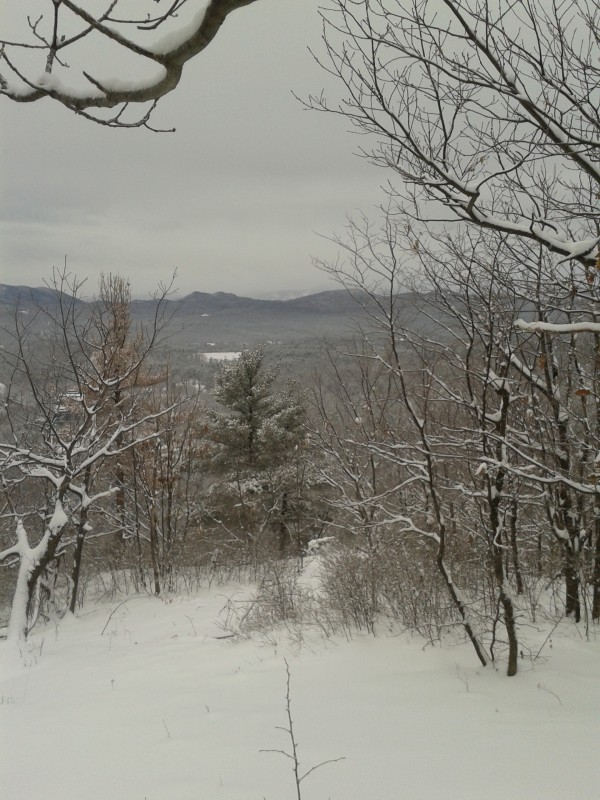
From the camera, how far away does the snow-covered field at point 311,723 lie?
2.83 meters

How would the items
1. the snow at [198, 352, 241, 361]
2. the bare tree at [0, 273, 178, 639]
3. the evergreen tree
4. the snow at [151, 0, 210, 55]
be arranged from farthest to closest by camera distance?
the snow at [198, 352, 241, 361] < the evergreen tree < the bare tree at [0, 273, 178, 639] < the snow at [151, 0, 210, 55]

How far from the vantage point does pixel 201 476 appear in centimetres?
1888

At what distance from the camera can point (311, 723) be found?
3645 millimetres

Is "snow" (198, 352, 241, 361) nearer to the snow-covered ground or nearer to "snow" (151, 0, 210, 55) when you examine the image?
the snow-covered ground

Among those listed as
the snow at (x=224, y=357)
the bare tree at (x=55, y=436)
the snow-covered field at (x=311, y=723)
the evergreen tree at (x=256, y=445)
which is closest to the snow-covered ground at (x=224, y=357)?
the snow at (x=224, y=357)

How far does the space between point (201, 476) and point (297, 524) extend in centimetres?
406

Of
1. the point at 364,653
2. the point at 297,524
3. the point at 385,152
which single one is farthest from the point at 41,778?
the point at 297,524

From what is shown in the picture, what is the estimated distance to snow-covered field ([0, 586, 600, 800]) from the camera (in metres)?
2.83

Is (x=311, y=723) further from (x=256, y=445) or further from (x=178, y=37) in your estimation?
(x=256, y=445)

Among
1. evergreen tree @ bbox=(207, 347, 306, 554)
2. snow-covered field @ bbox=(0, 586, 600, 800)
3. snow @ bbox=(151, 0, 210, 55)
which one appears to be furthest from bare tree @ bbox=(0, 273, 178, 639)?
evergreen tree @ bbox=(207, 347, 306, 554)

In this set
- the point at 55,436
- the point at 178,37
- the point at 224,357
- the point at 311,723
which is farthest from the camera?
the point at 224,357

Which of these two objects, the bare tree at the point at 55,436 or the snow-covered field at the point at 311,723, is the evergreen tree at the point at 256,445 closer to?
the bare tree at the point at 55,436

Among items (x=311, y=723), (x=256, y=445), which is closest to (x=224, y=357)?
(x=256, y=445)

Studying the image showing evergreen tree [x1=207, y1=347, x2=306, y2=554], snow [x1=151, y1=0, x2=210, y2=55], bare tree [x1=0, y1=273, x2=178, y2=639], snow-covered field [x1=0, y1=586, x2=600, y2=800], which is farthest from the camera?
evergreen tree [x1=207, y1=347, x2=306, y2=554]
